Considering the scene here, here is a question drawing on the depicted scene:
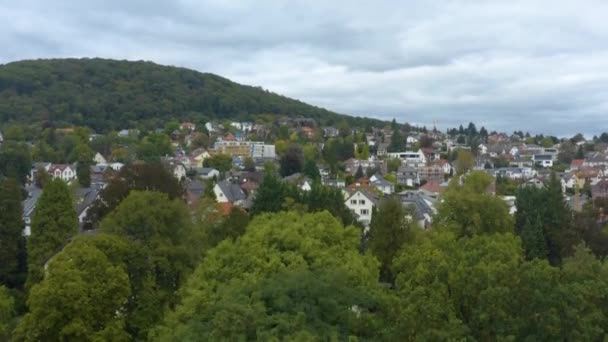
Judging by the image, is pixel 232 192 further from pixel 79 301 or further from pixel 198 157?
pixel 79 301

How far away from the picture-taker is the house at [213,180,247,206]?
5856 centimetres

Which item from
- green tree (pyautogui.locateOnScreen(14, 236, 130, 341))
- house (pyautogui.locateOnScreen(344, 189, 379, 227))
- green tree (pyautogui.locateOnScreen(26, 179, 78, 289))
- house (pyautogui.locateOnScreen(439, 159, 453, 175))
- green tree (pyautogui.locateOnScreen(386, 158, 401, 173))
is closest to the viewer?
green tree (pyautogui.locateOnScreen(14, 236, 130, 341))

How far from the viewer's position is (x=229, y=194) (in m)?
60.0

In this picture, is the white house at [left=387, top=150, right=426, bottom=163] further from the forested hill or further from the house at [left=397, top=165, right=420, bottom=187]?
the forested hill

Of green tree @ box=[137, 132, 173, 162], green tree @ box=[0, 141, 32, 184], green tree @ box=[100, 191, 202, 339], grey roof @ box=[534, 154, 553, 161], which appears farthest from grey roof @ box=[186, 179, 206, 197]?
grey roof @ box=[534, 154, 553, 161]

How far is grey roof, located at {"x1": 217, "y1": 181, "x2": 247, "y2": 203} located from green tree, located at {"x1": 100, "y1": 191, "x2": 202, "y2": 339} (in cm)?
3366

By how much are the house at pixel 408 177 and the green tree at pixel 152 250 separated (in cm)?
6104

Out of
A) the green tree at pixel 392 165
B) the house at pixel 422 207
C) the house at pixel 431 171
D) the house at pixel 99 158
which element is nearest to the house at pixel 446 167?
the house at pixel 431 171

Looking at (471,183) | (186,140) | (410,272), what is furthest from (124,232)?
(186,140)

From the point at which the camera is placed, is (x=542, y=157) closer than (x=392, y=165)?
No

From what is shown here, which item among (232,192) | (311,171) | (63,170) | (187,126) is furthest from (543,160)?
(63,170)

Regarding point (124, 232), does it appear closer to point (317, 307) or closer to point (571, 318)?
point (317, 307)

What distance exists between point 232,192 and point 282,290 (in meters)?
45.7

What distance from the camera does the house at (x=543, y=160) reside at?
11091 cm
